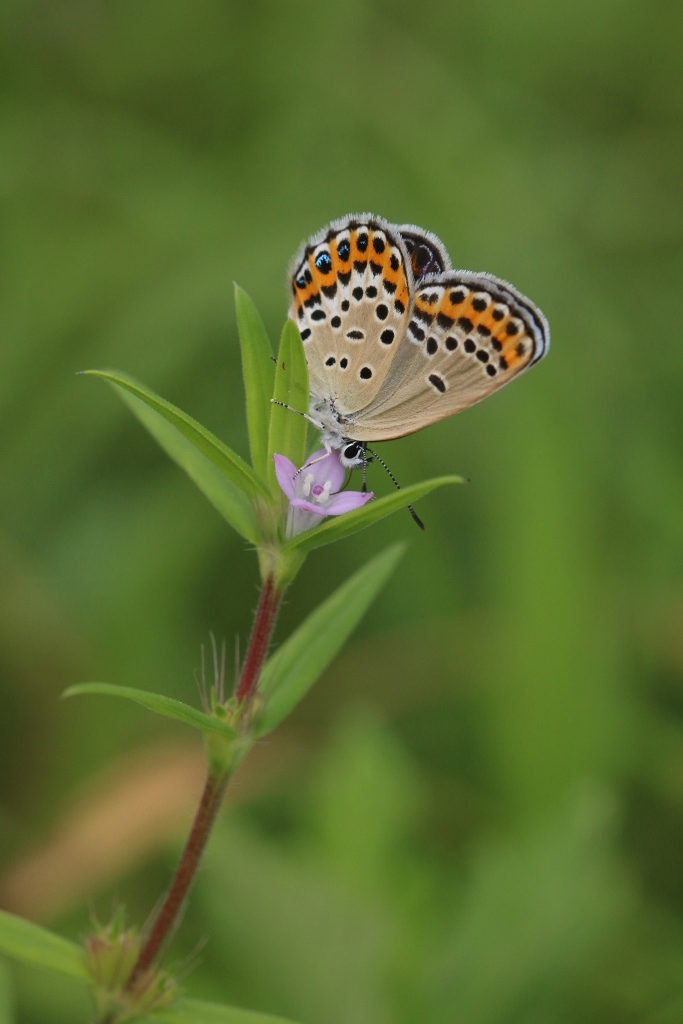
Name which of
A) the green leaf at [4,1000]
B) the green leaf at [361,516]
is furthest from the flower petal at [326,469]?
the green leaf at [4,1000]

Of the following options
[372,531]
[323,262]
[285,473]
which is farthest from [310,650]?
[372,531]

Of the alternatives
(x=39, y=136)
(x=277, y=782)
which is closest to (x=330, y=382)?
(x=277, y=782)

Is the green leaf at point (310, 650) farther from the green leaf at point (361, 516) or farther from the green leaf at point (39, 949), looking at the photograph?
the green leaf at point (39, 949)

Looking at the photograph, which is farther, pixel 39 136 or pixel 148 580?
pixel 39 136

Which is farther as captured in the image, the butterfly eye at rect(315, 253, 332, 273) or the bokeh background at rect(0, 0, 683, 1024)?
the bokeh background at rect(0, 0, 683, 1024)

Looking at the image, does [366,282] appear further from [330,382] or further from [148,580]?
[148,580]

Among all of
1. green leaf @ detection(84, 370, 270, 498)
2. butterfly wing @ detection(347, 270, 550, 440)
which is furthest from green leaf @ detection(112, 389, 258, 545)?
butterfly wing @ detection(347, 270, 550, 440)

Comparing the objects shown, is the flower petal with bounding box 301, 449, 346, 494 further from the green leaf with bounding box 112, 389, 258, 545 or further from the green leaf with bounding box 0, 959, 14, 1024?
the green leaf with bounding box 0, 959, 14, 1024

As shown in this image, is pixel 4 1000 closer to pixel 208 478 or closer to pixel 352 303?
pixel 208 478
